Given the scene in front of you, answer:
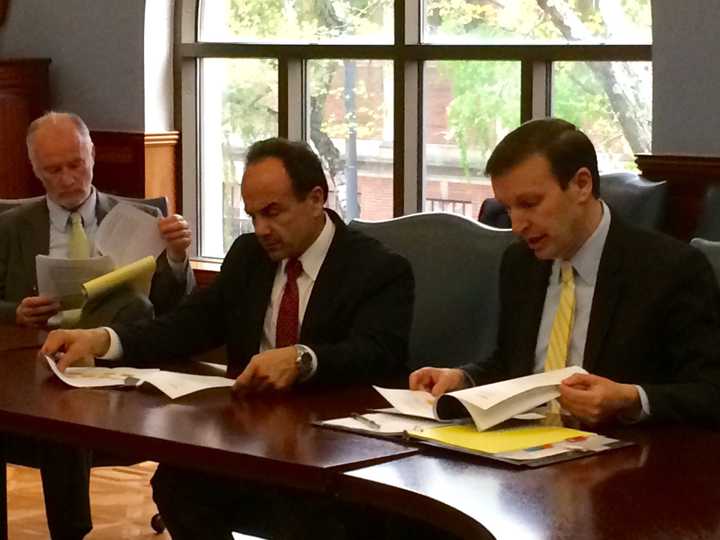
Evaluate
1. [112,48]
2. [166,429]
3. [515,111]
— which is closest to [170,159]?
[112,48]

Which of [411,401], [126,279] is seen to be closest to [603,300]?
[411,401]

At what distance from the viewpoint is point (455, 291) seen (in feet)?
11.7

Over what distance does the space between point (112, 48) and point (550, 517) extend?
199 inches

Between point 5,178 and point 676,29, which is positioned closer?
point 676,29

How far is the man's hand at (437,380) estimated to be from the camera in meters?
2.82

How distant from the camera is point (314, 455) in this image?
242 centimetres

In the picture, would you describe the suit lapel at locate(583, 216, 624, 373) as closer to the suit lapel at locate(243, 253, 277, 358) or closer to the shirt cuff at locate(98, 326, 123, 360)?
the suit lapel at locate(243, 253, 277, 358)

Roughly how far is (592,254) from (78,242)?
1974 millimetres

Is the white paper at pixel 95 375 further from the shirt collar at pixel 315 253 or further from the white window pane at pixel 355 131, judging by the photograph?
the white window pane at pixel 355 131

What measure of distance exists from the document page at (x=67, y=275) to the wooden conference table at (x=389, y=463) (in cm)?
67

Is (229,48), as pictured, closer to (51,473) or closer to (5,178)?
(5,178)

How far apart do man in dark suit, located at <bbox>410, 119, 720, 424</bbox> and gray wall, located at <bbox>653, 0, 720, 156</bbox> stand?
238cm

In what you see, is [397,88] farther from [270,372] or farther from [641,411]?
[641,411]

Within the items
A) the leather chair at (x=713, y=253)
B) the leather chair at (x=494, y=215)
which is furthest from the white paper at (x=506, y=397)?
the leather chair at (x=494, y=215)
